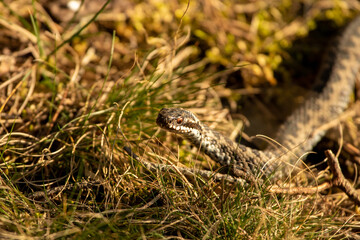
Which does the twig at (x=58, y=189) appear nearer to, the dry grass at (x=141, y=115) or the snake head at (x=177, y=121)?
the dry grass at (x=141, y=115)

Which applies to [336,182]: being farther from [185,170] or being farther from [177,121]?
[177,121]

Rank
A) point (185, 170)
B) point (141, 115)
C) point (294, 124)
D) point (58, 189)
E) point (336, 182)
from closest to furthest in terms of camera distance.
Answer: point (58, 189), point (185, 170), point (336, 182), point (141, 115), point (294, 124)

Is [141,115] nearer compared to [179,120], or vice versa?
[179,120]

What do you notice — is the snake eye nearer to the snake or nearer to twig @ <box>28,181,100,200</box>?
the snake

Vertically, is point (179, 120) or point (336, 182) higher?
point (179, 120)

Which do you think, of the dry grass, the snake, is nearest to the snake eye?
the snake

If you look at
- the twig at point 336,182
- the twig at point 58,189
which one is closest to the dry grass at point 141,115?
the twig at point 58,189

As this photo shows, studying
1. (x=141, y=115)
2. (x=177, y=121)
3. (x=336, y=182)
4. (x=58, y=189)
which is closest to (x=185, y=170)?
(x=177, y=121)
